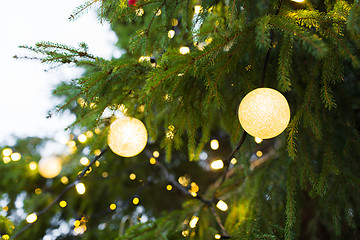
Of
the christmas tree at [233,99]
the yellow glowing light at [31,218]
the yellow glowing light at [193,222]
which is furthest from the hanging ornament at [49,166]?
the yellow glowing light at [193,222]

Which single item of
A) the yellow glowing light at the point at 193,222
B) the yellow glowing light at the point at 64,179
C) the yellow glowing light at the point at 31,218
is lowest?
the yellow glowing light at the point at 64,179

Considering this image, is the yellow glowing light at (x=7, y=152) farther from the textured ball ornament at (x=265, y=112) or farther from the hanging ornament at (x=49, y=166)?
the textured ball ornament at (x=265, y=112)

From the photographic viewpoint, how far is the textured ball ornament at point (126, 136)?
1348mm

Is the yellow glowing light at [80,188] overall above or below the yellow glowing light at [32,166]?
above

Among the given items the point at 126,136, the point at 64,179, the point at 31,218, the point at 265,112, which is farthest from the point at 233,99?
the point at 64,179

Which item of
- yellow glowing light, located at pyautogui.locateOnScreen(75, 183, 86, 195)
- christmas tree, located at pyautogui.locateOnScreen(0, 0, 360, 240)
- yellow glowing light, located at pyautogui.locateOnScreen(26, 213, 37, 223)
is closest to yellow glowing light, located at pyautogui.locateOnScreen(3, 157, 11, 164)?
christmas tree, located at pyautogui.locateOnScreen(0, 0, 360, 240)

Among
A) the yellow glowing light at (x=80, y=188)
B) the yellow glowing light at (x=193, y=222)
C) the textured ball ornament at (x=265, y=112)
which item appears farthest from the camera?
the yellow glowing light at (x=193, y=222)

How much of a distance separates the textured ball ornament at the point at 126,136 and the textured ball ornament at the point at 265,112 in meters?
0.61

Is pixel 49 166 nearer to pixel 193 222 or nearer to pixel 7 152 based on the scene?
pixel 7 152

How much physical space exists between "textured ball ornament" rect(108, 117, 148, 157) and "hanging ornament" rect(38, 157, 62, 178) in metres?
1.14

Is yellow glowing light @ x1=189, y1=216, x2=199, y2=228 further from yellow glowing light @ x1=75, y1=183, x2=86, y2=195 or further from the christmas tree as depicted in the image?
yellow glowing light @ x1=75, y1=183, x2=86, y2=195

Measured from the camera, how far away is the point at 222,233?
1503mm

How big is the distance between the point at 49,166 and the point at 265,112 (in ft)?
6.41

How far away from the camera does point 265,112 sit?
0.98 metres
